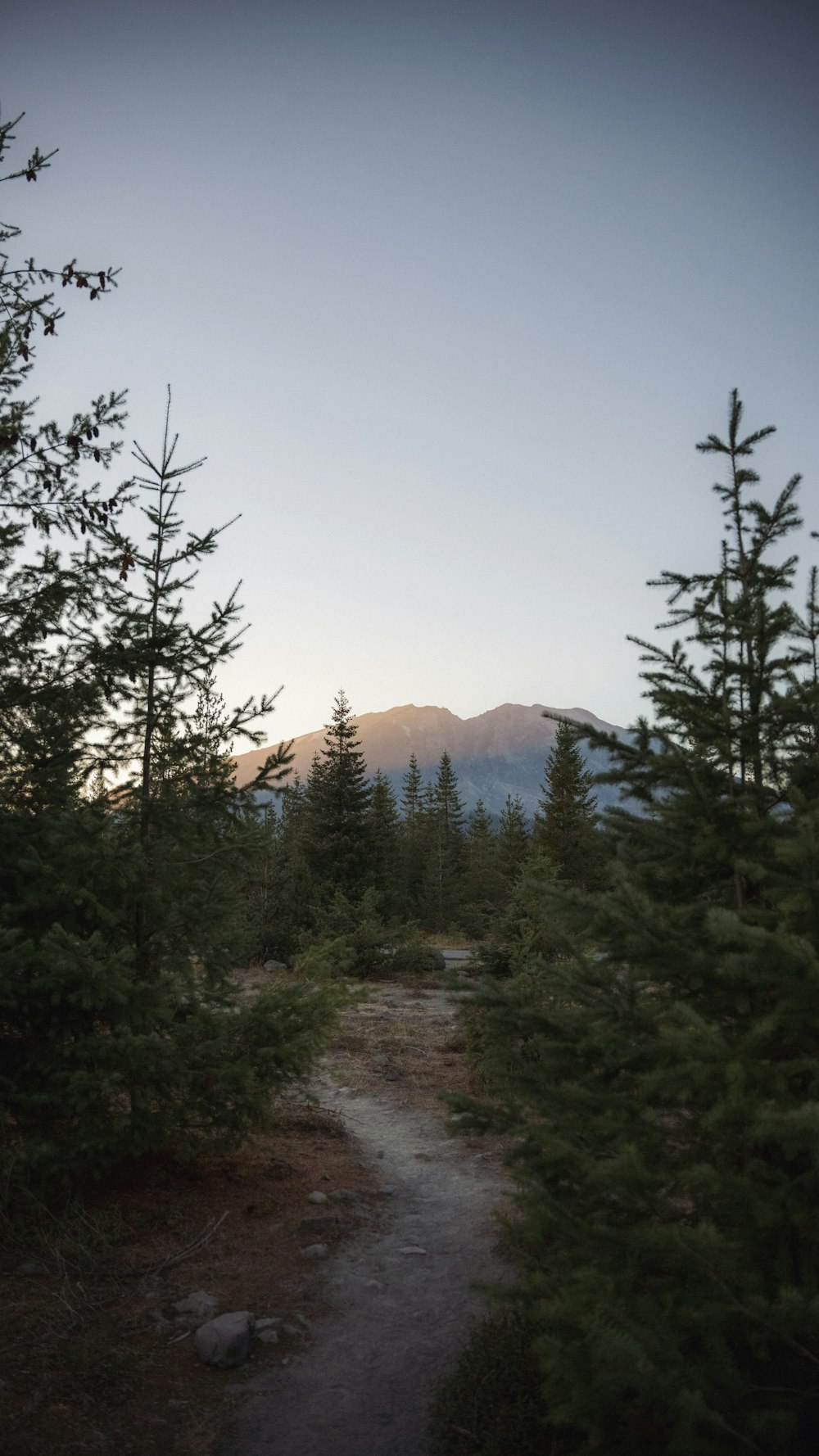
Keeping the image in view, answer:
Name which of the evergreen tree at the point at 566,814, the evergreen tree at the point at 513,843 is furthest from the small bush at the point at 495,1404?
the evergreen tree at the point at 513,843

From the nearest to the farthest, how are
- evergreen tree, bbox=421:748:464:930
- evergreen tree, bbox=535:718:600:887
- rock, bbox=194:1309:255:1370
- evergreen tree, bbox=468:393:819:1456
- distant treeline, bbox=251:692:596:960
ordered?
evergreen tree, bbox=468:393:819:1456 → rock, bbox=194:1309:255:1370 → distant treeline, bbox=251:692:596:960 → evergreen tree, bbox=535:718:600:887 → evergreen tree, bbox=421:748:464:930

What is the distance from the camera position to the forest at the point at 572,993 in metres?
2.92

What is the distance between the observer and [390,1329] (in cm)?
541

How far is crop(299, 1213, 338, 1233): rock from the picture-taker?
267 inches

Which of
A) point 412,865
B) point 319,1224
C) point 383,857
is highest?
point 383,857

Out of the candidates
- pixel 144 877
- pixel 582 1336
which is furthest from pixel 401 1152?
pixel 582 1336

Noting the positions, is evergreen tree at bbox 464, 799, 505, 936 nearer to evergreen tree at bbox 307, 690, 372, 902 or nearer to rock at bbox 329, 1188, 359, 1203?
evergreen tree at bbox 307, 690, 372, 902

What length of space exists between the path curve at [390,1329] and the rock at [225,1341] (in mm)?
222

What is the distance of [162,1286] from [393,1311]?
5.58 feet

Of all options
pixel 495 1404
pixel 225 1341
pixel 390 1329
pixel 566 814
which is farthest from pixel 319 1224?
pixel 566 814

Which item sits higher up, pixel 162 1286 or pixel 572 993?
pixel 572 993

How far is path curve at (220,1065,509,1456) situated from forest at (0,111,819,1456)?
43 cm

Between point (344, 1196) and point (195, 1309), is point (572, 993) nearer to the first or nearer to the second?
point (195, 1309)

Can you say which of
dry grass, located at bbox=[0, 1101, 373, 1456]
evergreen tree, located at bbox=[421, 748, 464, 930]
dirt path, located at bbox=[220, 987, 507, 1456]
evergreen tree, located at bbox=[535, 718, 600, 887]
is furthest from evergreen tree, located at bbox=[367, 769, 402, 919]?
dry grass, located at bbox=[0, 1101, 373, 1456]
